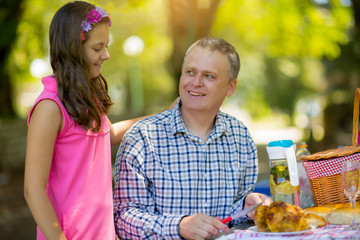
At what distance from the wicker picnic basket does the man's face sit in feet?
2.16

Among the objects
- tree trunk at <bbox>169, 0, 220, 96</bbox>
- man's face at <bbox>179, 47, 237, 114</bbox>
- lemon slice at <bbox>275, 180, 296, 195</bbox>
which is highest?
tree trunk at <bbox>169, 0, 220, 96</bbox>

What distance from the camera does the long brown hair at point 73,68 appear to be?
7.41 feet

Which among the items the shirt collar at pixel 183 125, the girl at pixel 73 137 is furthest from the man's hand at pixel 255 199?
the girl at pixel 73 137

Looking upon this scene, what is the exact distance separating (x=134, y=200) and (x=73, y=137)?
54 centimetres

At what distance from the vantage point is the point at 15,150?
14.9m

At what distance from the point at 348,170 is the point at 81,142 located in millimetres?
1265

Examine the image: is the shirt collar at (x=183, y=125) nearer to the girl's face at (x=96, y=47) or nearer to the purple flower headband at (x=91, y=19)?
the girl's face at (x=96, y=47)

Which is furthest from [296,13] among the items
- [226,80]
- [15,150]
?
[226,80]

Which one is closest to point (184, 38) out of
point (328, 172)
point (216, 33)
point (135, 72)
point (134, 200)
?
point (134, 200)

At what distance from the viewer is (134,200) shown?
2.58 metres

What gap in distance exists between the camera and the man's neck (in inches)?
111

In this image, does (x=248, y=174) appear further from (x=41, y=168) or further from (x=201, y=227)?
(x=41, y=168)

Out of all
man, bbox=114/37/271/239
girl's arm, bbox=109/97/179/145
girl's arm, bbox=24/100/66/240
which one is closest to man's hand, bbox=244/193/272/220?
man, bbox=114/37/271/239

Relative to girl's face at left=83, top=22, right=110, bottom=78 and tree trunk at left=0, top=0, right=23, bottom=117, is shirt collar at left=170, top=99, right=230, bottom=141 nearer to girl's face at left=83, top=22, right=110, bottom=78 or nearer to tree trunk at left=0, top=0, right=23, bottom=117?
girl's face at left=83, top=22, right=110, bottom=78
